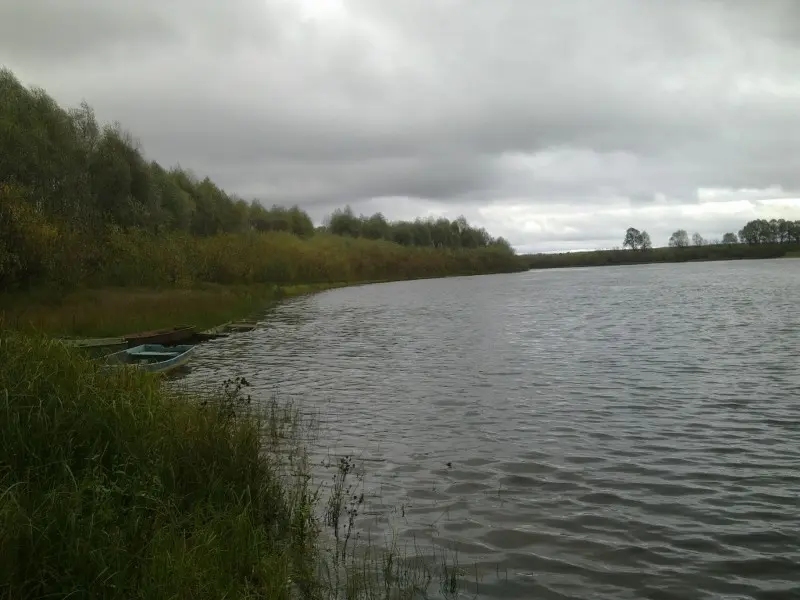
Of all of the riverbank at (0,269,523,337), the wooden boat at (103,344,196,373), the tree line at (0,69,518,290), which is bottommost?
the wooden boat at (103,344,196,373)

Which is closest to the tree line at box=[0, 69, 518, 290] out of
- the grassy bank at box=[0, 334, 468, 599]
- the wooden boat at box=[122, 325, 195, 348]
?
the wooden boat at box=[122, 325, 195, 348]

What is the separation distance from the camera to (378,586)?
719 centimetres

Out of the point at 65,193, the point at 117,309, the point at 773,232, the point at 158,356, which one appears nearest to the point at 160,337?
the point at 158,356

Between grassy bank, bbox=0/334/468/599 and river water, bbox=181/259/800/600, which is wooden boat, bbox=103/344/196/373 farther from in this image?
grassy bank, bbox=0/334/468/599

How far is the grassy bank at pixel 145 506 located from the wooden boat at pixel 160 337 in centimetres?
1747

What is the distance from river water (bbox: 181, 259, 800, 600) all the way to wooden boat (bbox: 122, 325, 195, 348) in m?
1.71

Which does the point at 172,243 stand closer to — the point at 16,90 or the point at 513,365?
the point at 16,90

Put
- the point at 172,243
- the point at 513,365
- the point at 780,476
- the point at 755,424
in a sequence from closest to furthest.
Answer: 1. the point at 780,476
2. the point at 755,424
3. the point at 513,365
4. the point at 172,243

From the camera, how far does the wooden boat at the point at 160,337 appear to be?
27094 mm

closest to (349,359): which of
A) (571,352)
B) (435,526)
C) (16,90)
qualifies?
(571,352)

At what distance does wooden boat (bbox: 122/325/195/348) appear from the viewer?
2709 cm

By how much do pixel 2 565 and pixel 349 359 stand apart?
21567 mm

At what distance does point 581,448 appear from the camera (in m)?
12.6

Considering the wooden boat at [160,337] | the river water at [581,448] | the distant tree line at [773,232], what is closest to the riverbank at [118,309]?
the wooden boat at [160,337]
